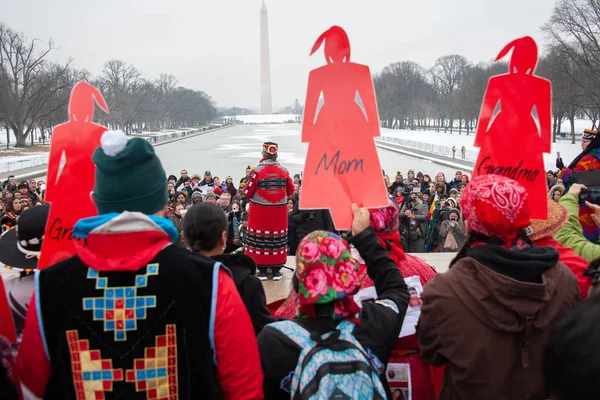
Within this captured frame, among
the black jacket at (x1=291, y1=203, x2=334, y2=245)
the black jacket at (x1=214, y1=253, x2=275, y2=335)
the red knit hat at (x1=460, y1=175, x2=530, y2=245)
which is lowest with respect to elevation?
the black jacket at (x1=291, y1=203, x2=334, y2=245)

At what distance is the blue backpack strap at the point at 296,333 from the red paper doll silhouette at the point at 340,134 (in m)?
0.77

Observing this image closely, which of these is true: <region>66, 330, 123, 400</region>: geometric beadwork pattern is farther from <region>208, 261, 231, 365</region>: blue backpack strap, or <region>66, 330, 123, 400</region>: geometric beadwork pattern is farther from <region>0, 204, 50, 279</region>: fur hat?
<region>0, 204, 50, 279</region>: fur hat

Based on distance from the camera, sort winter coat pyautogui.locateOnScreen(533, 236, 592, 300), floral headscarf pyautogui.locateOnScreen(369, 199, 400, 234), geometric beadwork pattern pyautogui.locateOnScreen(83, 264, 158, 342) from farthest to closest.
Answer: floral headscarf pyautogui.locateOnScreen(369, 199, 400, 234)
winter coat pyautogui.locateOnScreen(533, 236, 592, 300)
geometric beadwork pattern pyautogui.locateOnScreen(83, 264, 158, 342)

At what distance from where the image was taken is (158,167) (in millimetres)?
1918

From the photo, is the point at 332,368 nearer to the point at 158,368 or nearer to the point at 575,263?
the point at 158,368

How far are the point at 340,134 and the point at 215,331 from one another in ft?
4.09

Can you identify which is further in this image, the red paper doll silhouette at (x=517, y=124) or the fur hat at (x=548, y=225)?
the red paper doll silhouette at (x=517, y=124)

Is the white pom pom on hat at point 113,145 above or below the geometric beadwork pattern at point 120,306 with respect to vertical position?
above

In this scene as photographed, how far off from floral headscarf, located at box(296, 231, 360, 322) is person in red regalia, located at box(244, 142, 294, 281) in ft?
15.2

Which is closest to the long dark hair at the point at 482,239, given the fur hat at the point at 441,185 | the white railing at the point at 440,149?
the fur hat at the point at 441,185

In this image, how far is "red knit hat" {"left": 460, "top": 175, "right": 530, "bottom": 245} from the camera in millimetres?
2080

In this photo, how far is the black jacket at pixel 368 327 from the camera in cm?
185

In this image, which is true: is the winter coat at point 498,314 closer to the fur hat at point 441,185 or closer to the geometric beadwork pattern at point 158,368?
the geometric beadwork pattern at point 158,368

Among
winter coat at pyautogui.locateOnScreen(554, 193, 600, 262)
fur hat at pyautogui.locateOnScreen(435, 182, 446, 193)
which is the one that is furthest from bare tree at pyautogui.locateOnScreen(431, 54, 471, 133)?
winter coat at pyautogui.locateOnScreen(554, 193, 600, 262)
